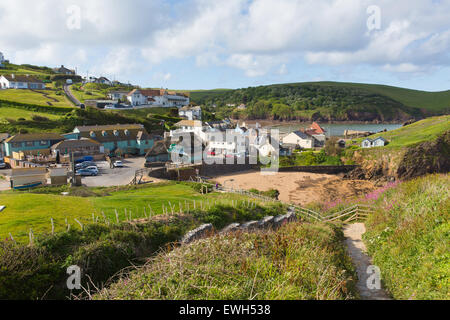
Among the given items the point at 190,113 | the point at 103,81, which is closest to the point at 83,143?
the point at 190,113

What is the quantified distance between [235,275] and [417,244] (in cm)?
772

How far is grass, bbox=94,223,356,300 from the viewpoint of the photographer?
646 centimetres

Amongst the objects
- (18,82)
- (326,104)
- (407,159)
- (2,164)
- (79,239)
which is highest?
(326,104)

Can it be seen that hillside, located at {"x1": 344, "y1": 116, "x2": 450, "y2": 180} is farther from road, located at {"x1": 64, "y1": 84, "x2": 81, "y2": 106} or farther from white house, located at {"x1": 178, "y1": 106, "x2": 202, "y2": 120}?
road, located at {"x1": 64, "y1": 84, "x2": 81, "y2": 106}

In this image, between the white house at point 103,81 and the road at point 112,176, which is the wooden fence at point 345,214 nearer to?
the road at point 112,176

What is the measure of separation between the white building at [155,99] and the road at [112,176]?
158ft

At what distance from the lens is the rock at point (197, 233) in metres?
11.8

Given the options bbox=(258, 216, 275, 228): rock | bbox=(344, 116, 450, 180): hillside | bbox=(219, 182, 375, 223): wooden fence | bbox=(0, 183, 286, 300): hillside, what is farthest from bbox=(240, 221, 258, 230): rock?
bbox=(344, 116, 450, 180): hillside

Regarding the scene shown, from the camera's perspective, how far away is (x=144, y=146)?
54.2 metres

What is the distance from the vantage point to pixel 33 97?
73.8m

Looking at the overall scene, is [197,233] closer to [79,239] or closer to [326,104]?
[79,239]

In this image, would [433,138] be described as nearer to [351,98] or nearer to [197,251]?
[197,251]

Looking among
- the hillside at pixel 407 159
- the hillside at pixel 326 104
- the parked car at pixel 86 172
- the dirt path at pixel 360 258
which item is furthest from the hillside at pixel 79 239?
the hillside at pixel 326 104

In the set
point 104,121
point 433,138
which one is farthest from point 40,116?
point 433,138
